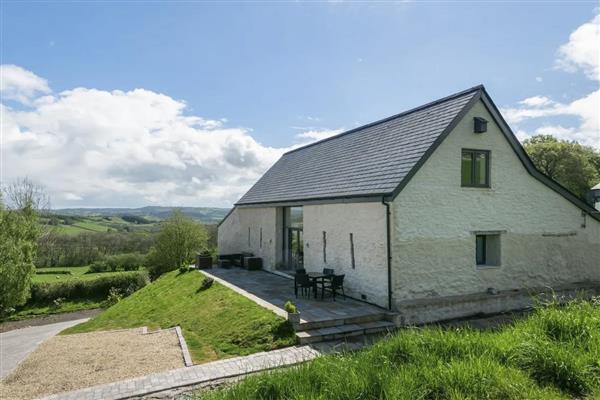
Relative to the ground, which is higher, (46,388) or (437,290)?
(437,290)

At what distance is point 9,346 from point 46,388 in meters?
16.6

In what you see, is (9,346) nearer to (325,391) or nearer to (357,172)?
(357,172)

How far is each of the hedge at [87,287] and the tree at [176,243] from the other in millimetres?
3458

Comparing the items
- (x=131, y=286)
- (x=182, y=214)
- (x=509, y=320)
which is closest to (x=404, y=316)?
(x=509, y=320)

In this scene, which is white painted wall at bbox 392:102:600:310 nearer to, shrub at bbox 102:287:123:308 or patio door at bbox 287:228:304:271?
patio door at bbox 287:228:304:271

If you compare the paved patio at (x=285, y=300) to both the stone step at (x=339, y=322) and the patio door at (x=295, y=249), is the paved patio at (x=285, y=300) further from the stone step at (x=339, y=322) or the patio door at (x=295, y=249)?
the patio door at (x=295, y=249)

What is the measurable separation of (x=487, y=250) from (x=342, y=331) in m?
6.90

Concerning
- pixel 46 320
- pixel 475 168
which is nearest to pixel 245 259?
pixel 475 168

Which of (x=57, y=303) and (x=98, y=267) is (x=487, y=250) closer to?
(x=57, y=303)

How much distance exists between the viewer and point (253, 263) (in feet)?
66.0

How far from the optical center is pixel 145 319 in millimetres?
15031

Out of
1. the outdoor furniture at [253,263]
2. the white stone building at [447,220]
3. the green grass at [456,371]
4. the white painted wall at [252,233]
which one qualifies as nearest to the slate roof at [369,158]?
the white stone building at [447,220]

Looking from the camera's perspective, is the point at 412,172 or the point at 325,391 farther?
the point at 412,172

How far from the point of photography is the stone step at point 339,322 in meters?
9.70
